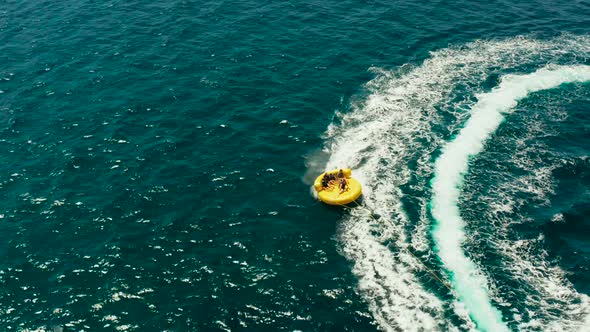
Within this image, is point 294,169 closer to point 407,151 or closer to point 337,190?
point 337,190

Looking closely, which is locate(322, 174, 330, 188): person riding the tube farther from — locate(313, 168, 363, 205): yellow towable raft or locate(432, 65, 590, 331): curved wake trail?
locate(432, 65, 590, 331): curved wake trail

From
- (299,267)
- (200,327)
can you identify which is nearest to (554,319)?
(299,267)

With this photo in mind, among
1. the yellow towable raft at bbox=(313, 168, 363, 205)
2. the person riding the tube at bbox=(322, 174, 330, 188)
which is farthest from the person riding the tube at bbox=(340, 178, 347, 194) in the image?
the person riding the tube at bbox=(322, 174, 330, 188)

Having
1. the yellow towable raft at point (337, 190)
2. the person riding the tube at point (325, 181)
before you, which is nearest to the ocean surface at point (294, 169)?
the yellow towable raft at point (337, 190)

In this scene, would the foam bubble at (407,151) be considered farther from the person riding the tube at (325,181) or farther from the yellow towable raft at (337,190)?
the person riding the tube at (325,181)

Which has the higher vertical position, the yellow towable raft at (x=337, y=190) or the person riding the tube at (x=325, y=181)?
the person riding the tube at (x=325, y=181)

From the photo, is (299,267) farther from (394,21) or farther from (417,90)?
(394,21)
